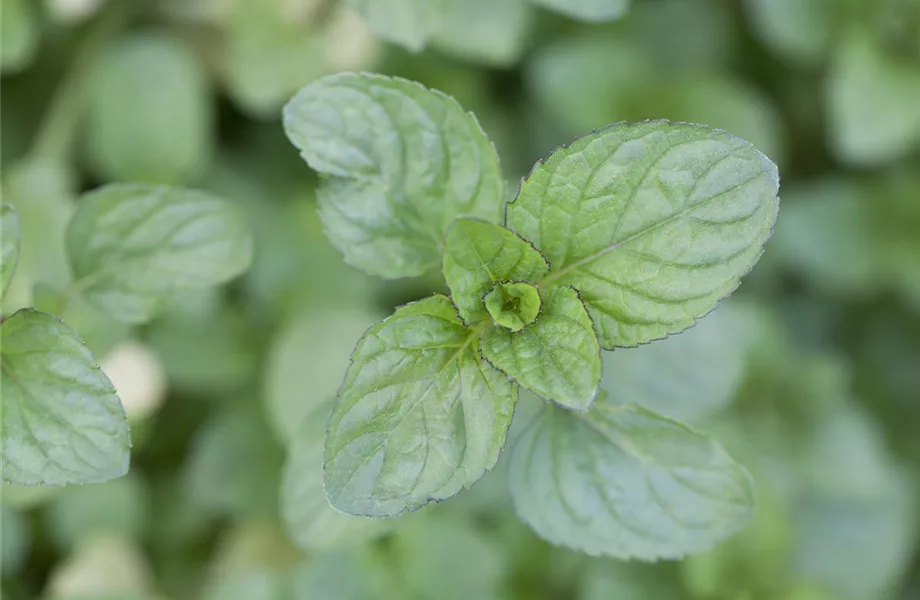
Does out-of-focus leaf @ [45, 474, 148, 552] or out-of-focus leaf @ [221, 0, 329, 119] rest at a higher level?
out-of-focus leaf @ [221, 0, 329, 119]

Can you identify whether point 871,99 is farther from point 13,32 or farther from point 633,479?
point 13,32

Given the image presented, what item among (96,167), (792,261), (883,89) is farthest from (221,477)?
(883,89)

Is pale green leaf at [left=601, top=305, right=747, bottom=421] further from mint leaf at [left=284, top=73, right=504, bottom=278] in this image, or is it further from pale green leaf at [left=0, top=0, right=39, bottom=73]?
pale green leaf at [left=0, top=0, right=39, bottom=73]

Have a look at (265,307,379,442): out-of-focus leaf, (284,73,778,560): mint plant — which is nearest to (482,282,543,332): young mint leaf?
(284,73,778,560): mint plant

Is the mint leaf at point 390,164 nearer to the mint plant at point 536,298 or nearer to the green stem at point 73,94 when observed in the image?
the mint plant at point 536,298

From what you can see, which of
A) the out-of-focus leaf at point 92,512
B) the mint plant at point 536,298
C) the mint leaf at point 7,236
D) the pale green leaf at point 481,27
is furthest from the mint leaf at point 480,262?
the out-of-focus leaf at point 92,512

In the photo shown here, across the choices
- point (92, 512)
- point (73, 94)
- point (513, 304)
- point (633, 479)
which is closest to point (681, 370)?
point (633, 479)
